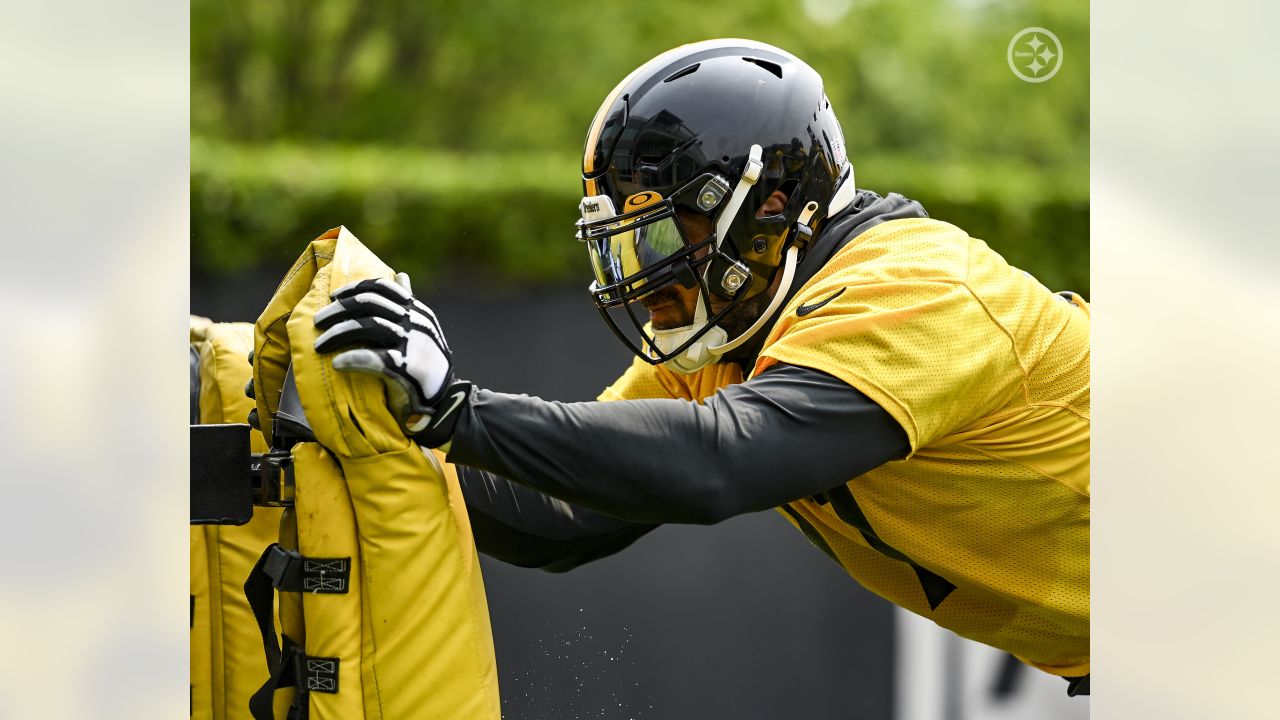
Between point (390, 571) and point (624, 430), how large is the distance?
0.32m

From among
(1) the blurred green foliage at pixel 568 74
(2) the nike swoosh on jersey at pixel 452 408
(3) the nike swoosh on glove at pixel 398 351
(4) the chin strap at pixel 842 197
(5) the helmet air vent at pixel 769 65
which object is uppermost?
(1) the blurred green foliage at pixel 568 74

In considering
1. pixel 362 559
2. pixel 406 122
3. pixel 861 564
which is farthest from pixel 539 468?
pixel 406 122

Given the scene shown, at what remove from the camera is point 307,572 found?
4.84 feet

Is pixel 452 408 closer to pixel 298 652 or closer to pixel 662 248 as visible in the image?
pixel 298 652

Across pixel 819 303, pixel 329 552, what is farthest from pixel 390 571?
pixel 819 303

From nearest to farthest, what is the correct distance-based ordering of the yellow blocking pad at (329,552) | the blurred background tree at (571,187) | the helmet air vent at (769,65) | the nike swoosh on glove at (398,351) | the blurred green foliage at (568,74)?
the nike swoosh on glove at (398,351) → the yellow blocking pad at (329,552) → the helmet air vent at (769,65) → the blurred background tree at (571,187) → the blurred green foliage at (568,74)

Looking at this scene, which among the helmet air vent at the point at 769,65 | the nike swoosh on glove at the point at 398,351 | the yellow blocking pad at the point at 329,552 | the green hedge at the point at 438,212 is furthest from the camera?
the green hedge at the point at 438,212

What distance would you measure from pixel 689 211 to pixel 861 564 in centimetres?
69

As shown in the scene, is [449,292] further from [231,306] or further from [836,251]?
[836,251]

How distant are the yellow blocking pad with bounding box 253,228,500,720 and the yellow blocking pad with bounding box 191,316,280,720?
377 millimetres

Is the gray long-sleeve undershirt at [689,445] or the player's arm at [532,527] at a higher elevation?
the gray long-sleeve undershirt at [689,445]

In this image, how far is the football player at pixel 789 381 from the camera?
1.44m

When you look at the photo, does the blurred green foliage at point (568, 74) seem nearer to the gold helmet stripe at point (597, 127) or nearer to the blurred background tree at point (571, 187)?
the blurred background tree at point (571, 187)

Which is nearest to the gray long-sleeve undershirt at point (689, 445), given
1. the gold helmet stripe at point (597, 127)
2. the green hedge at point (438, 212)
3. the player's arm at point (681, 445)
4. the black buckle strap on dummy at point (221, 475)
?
the player's arm at point (681, 445)
